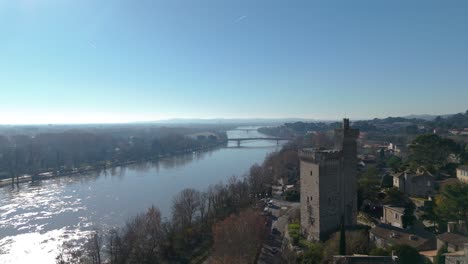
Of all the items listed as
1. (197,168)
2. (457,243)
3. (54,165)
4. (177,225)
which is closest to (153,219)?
(177,225)

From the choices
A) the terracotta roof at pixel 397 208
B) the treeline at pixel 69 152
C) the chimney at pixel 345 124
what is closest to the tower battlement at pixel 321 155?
the chimney at pixel 345 124

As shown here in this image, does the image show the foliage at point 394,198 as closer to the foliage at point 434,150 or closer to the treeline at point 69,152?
the foliage at point 434,150

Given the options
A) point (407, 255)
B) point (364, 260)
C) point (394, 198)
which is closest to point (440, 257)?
point (407, 255)

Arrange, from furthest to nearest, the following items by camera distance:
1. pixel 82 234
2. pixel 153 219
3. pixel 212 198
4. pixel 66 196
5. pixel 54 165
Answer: pixel 54 165 → pixel 66 196 → pixel 212 198 → pixel 82 234 → pixel 153 219

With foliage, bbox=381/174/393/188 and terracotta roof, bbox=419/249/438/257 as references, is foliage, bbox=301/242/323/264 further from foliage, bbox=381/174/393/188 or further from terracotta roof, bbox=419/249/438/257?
foliage, bbox=381/174/393/188

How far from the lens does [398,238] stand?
833 cm

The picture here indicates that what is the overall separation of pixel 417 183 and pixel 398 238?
636 centimetres

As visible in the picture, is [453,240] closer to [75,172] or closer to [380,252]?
[380,252]

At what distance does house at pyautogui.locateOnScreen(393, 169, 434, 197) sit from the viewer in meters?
13.7

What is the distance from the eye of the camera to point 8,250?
449 inches

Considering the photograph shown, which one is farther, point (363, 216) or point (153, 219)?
point (363, 216)

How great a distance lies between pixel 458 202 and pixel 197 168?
22559 millimetres

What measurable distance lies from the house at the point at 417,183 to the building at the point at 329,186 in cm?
532

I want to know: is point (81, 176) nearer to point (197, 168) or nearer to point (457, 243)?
point (197, 168)
